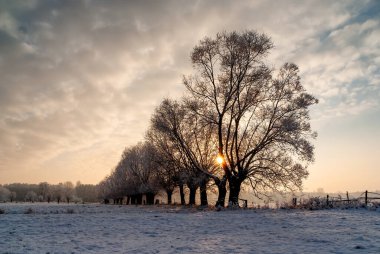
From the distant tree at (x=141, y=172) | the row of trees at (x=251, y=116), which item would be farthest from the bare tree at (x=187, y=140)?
the distant tree at (x=141, y=172)

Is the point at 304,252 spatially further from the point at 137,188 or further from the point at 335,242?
the point at 137,188

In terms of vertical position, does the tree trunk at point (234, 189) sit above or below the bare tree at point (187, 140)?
below

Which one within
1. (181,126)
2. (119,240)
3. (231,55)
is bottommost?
(119,240)

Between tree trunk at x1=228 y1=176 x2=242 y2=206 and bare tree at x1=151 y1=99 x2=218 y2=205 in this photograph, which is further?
bare tree at x1=151 y1=99 x2=218 y2=205

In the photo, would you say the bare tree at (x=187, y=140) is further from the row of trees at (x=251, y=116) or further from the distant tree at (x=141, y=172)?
the distant tree at (x=141, y=172)

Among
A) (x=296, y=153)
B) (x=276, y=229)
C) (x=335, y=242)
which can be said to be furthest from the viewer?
(x=296, y=153)

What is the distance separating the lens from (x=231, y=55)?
35781mm

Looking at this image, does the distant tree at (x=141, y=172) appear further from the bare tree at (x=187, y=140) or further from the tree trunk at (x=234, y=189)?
the tree trunk at (x=234, y=189)

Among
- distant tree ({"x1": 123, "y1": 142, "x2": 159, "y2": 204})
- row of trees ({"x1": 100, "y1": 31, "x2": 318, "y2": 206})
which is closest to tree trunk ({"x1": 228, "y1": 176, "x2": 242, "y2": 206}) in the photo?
row of trees ({"x1": 100, "y1": 31, "x2": 318, "y2": 206})

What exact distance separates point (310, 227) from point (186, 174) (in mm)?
25979

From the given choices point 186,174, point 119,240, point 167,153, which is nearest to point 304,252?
point 119,240

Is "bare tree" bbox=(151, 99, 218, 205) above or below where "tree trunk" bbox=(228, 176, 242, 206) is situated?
above

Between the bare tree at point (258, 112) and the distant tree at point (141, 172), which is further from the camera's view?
the distant tree at point (141, 172)

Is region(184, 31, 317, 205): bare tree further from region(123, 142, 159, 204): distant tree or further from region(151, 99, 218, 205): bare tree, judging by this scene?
region(123, 142, 159, 204): distant tree
